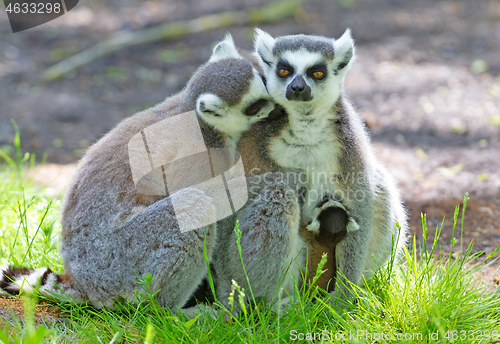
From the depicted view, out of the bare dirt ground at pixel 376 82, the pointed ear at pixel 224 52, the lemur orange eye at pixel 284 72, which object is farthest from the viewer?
the bare dirt ground at pixel 376 82

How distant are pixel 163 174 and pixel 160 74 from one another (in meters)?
7.34

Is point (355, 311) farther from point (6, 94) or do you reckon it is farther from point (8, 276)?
point (6, 94)

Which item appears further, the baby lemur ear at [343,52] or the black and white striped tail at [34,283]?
the baby lemur ear at [343,52]

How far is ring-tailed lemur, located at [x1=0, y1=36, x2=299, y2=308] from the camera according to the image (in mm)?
3393

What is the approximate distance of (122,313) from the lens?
3.59 meters

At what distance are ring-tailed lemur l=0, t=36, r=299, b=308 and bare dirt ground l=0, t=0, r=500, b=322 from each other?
8.53 ft

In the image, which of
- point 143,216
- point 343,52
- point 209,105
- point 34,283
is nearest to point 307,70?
point 343,52

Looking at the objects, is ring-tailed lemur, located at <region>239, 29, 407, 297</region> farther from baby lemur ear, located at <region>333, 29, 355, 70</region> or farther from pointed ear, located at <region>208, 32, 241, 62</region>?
pointed ear, located at <region>208, 32, 241, 62</region>

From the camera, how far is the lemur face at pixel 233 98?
372cm

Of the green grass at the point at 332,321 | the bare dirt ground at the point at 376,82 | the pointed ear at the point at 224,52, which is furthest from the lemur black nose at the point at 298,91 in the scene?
the bare dirt ground at the point at 376,82

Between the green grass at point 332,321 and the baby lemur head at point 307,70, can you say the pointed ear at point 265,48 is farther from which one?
the green grass at point 332,321

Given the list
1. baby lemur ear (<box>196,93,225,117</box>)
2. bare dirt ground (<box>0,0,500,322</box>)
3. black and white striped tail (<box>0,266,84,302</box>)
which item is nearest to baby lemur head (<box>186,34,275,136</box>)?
baby lemur ear (<box>196,93,225,117</box>)

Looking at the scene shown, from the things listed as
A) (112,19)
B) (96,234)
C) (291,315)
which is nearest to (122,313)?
(96,234)

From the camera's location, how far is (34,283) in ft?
12.1
